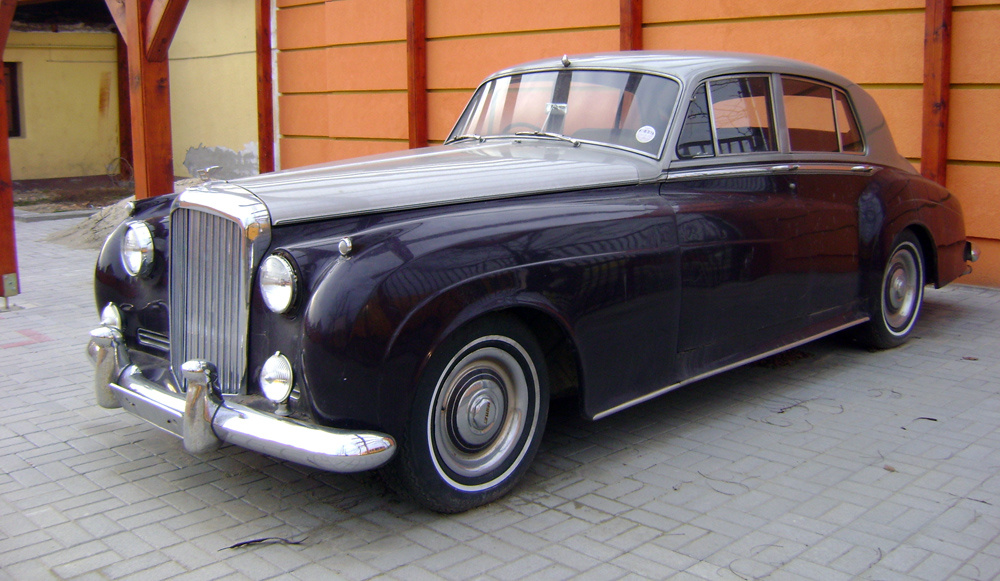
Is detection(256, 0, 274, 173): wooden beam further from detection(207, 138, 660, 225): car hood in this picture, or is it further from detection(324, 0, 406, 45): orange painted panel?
detection(207, 138, 660, 225): car hood

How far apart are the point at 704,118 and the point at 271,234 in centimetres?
212

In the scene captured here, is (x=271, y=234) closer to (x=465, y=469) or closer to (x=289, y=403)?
(x=289, y=403)

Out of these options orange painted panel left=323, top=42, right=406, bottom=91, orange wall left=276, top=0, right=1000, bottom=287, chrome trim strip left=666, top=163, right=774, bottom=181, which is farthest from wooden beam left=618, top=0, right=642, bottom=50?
chrome trim strip left=666, top=163, right=774, bottom=181

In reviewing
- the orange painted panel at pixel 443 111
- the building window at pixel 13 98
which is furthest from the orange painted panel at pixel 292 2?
the building window at pixel 13 98

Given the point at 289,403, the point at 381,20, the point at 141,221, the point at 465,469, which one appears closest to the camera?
the point at 289,403

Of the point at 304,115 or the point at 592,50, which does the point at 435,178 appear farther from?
the point at 304,115

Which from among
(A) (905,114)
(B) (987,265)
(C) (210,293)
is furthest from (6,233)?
(B) (987,265)

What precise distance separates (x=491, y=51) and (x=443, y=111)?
1.00 metres

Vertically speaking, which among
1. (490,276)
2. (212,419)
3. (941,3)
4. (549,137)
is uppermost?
(941,3)

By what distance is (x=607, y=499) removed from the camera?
330 cm

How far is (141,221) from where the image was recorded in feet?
12.3

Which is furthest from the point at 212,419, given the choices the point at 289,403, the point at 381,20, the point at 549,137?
the point at 381,20

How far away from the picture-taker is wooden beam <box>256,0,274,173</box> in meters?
12.5

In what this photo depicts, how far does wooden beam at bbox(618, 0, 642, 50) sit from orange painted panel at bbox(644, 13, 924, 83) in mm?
586
